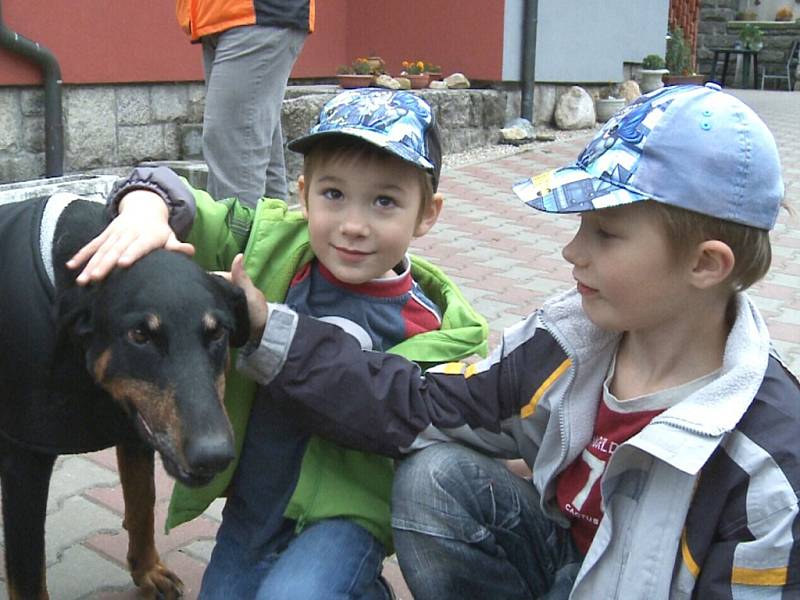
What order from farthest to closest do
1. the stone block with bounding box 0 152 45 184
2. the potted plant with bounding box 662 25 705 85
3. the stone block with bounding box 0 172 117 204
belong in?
the potted plant with bounding box 662 25 705 85, the stone block with bounding box 0 152 45 184, the stone block with bounding box 0 172 117 204

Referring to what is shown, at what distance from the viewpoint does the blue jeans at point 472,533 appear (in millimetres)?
2086

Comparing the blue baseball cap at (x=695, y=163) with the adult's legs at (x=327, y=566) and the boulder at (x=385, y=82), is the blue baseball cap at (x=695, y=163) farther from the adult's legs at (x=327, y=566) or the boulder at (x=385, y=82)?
the boulder at (x=385, y=82)

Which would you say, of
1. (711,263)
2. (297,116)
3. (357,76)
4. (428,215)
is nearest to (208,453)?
(428,215)

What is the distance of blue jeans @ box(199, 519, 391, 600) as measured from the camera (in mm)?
2115

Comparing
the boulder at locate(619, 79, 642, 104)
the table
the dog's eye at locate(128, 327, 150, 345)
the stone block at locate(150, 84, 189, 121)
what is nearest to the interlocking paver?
the dog's eye at locate(128, 327, 150, 345)

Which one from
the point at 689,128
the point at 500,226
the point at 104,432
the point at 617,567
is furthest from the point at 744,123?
the point at 500,226

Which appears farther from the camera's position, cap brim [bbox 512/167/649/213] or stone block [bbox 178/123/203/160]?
stone block [bbox 178/123/203/160]

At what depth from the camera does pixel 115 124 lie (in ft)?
23.9

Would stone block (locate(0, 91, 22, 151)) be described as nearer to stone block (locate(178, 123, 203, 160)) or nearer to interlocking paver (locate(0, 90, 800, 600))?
stone block (locate(178, 123, 203, 160))

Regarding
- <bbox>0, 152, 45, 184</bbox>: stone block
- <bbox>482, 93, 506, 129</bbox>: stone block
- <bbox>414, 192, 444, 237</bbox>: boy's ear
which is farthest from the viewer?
<bbox>482, 93, 506, 129</bbox>: stone block

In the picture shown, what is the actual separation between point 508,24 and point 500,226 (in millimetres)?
3810

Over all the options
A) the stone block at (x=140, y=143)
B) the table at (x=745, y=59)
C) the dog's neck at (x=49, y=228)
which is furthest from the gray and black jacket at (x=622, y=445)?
the table at (x=745, y=59)

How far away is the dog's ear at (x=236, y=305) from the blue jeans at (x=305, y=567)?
47cm

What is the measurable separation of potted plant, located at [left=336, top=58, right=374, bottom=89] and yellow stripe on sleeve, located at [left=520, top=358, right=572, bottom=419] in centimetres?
687
